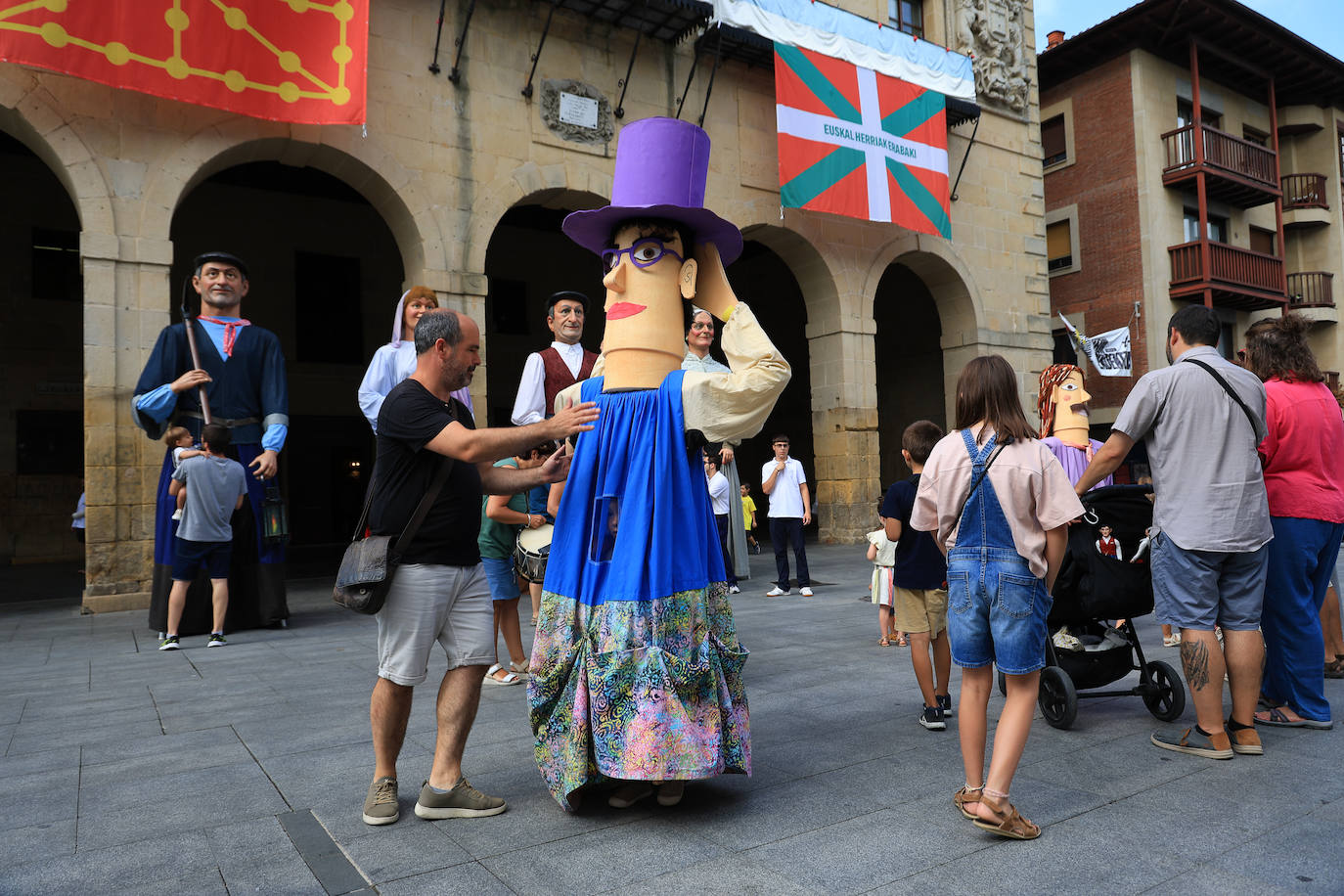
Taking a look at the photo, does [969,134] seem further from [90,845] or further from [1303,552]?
[90,845]

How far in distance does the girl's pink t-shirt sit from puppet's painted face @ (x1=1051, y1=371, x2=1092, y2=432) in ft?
4.77

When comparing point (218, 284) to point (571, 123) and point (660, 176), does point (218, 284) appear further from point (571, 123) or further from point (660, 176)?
point (571, 123)

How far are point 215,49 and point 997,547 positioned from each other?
367 inches

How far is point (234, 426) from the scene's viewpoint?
6.79m

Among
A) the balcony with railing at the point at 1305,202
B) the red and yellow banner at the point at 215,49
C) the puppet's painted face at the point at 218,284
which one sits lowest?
the puppet's painted face at the point at 218,284

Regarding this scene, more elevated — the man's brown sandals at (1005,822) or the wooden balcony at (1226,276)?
the wooden balcony at (1226,276)

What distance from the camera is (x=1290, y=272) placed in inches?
950

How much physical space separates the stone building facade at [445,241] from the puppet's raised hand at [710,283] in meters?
6.72

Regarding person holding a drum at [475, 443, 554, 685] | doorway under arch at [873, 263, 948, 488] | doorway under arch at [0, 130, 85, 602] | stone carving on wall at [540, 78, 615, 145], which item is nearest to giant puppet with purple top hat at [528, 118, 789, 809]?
person holding a drum at [475, 443, 554, 685]

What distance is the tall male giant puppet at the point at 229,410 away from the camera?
21.5ft

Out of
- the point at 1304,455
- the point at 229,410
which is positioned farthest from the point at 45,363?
the point at 1304,455

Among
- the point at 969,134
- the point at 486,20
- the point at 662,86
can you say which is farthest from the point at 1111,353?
the point at 486,20

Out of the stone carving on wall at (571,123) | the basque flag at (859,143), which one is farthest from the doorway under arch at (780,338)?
the stone carving on wall at (571,123)

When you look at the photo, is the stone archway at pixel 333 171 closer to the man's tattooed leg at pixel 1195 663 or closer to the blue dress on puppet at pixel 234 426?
the blue dress on puppet at pixel 234 426
